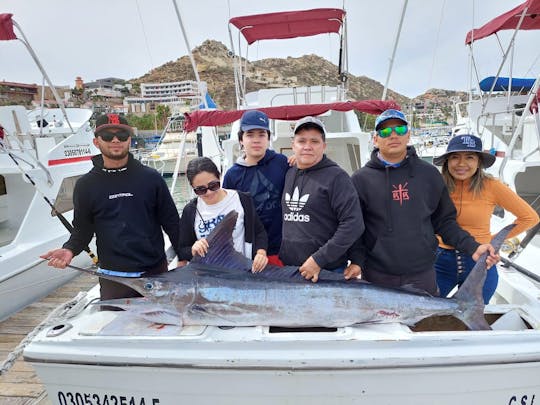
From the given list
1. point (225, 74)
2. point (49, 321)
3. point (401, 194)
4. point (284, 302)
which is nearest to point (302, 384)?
point (284, 302)

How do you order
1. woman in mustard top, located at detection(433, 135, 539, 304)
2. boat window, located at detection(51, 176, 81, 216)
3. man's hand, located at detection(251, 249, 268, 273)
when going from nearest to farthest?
man's hand, located at detection(251, 249, 268, 273)
woman in mustard top, located at detection(433, 135, 539, 304)
boat window, located at detection(51, 176, 81, 216)

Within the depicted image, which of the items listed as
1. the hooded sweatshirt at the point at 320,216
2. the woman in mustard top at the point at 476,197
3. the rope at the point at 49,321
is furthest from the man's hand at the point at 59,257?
the woman in mustard top at the point at 476,197

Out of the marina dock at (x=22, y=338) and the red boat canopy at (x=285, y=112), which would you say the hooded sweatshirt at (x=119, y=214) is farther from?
the red boat canopy at (x=285, y=112)

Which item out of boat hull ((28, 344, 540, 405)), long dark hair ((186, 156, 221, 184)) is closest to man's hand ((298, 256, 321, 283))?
boat hull ((28, 344, 540, 405))

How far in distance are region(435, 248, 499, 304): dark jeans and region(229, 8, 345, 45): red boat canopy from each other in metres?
4.61

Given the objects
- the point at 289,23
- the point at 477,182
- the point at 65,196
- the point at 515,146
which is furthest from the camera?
the point at 515,146

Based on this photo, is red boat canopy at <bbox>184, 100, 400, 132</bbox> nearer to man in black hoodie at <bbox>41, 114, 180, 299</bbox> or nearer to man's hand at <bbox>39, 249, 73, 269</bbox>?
man in black hoodie at <bbox>41, 114, 180, 299</bbox>

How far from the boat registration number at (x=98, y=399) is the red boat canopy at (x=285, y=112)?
9.04 ft

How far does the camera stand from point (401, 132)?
6.67 ft

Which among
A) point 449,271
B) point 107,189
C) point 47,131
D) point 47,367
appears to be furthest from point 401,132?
point 47,131

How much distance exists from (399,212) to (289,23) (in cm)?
481

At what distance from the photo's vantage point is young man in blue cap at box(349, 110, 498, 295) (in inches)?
79.9

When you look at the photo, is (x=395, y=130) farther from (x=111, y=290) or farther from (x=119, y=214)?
(x=111, y=290)

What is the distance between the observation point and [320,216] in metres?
2.00
